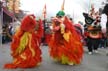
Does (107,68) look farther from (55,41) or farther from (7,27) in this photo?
(7,27)

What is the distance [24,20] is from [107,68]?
103 inches

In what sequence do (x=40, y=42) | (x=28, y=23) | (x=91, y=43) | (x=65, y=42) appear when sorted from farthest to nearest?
(x=91, y=43)
(x=65, y=42)
(x=40, y=42)
(x=28, y=23)

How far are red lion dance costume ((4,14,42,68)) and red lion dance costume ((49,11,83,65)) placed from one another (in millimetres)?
855

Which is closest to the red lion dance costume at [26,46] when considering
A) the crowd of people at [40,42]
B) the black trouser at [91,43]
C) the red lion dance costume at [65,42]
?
the crowd of people at [40,42]

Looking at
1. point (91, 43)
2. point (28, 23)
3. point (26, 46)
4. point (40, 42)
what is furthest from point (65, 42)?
point (91, 43)

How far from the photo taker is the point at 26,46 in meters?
10.3

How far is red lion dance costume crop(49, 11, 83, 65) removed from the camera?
10961 millimetres

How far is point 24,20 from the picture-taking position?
400 inches

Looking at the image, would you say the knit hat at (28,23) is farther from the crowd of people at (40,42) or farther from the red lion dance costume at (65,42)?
the red lion dance costume at (65,42)

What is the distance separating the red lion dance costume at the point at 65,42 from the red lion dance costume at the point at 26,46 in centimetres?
85

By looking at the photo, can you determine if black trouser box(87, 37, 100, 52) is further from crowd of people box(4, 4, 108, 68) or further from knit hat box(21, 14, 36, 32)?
knit hat box(21, 14, 36, 32)

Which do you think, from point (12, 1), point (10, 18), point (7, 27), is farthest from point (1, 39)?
point (12, 1)

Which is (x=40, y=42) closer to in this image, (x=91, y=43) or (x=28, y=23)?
(x=28, y=23)

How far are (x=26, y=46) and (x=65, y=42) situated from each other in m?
1.32
